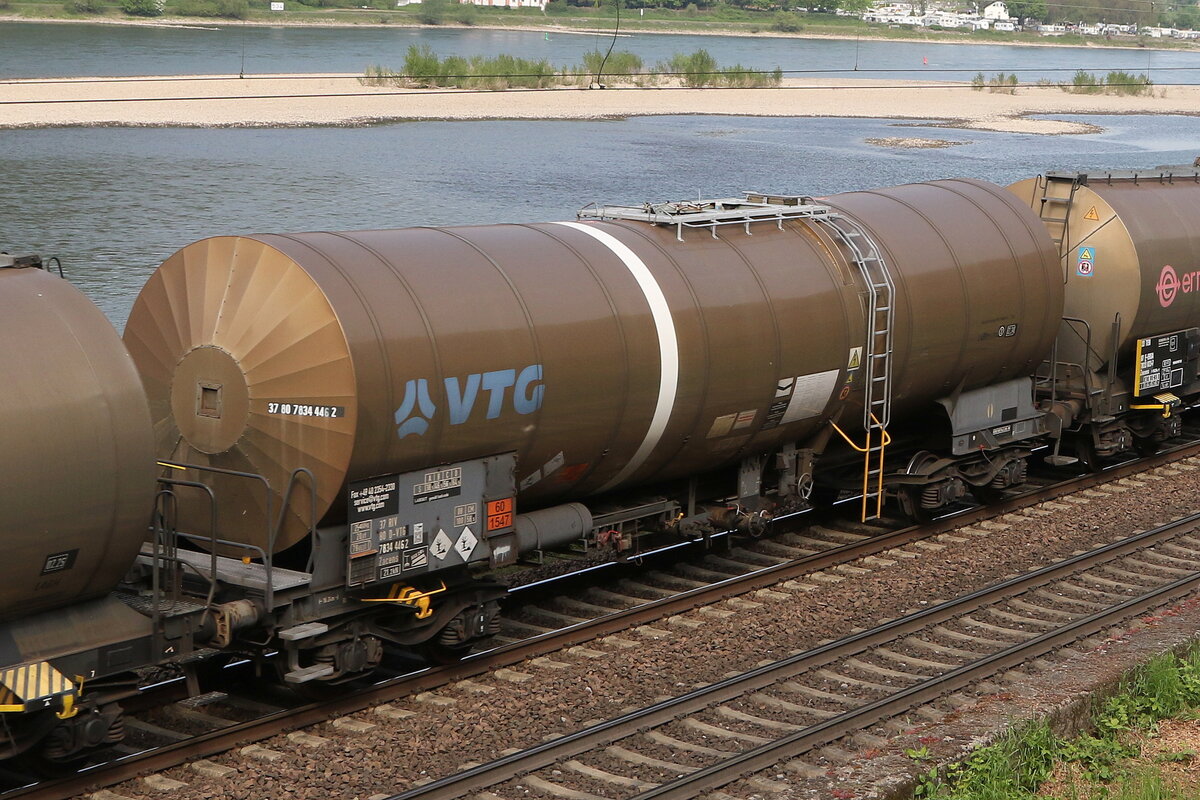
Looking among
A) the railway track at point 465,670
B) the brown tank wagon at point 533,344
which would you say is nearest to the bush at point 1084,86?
the railway track at point 465,670

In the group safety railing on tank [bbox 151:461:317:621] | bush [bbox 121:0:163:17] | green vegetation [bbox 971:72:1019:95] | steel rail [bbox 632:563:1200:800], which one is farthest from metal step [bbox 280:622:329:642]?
green vegetation [bbox 971:72:1019:95]

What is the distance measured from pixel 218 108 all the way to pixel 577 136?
1578cm

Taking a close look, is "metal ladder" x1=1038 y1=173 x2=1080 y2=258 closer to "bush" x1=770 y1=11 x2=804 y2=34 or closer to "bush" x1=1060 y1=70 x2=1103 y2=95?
"bush" x1=1060 y1=70 x2=1103 y2=95

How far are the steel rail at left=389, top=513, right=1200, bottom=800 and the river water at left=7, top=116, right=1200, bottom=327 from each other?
2173cm

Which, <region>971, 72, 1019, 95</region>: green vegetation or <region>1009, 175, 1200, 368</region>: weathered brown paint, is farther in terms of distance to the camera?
<region>971, 72, 1019, 95</region>: green vegetation

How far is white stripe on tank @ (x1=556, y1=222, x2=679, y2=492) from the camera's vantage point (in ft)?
45.5

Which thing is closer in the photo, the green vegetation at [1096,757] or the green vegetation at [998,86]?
the green vegetation at [1096,757]

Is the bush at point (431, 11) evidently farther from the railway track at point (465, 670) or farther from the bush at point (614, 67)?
the railway track at point (465, 670)

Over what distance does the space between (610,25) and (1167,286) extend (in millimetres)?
92807

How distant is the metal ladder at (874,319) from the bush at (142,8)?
7393cm

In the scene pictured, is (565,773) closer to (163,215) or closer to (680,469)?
(680,469)

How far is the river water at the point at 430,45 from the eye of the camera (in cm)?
7338

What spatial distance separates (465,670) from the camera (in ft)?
43.2

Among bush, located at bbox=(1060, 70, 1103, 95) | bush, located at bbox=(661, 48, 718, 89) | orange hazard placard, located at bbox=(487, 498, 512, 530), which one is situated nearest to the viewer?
orange hazard placard, located at bbox=(487, 498, 512, 530)
